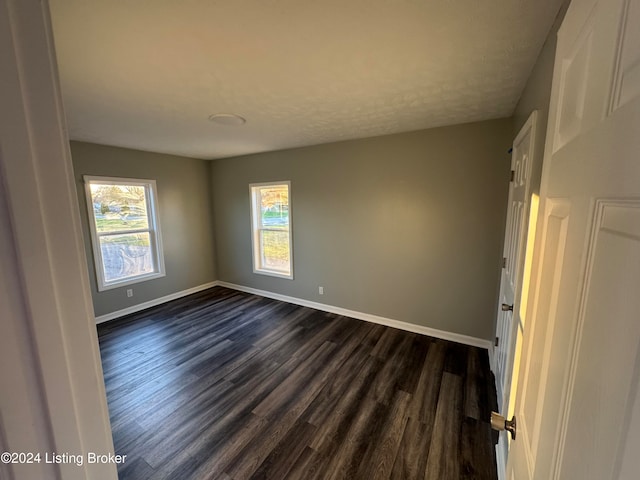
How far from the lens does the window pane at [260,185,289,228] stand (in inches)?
166

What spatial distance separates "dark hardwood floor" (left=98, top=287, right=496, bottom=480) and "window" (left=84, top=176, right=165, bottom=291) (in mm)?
804

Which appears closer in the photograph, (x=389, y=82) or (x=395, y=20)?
(x=395, y=20)

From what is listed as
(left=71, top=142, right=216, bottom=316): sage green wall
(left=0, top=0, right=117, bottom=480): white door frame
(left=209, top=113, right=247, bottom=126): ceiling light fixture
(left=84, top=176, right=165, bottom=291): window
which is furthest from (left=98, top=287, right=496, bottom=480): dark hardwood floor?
(left=209, top=113, right=247, bottom=126): ceiling light fixture

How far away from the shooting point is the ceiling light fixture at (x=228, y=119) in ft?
7.75

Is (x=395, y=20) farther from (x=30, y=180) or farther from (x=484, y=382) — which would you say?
(x=484, y=382)

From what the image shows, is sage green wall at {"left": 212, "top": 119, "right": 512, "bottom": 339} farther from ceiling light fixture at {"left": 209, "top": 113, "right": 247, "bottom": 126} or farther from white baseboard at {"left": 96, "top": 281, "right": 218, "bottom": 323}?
white baseboard at {"left": 96, "top": 281, "right": 218, "bottom": 323}

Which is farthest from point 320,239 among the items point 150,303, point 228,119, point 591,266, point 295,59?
point 591,266

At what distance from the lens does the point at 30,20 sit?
35 centimetres

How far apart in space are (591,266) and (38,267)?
34.7 inches

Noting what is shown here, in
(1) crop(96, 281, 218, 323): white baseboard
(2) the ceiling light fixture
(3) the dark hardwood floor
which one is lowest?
(3) the dark hardwood floor

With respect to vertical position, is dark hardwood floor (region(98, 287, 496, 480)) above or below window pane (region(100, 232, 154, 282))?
below

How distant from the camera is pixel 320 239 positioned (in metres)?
3.82

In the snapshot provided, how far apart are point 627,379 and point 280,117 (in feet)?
8.58

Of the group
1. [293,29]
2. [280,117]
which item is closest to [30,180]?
[293,29]
